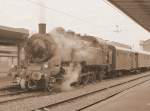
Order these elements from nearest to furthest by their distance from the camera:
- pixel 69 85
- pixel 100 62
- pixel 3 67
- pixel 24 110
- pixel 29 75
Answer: pixel 24 110 < pixel 29 75 < pixel 69 85 < pixel 100 62 < pixel 3 67

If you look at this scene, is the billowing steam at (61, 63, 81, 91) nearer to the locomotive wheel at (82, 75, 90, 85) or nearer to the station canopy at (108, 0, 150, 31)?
the locomotive wheel at (82, 75, 90, 85)

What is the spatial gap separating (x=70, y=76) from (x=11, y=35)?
7.41 m

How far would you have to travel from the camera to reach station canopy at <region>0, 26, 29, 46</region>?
25.1 m

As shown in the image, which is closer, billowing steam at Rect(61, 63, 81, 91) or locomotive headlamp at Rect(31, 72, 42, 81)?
locomotive headlamp at Rect(31, 72, 42, 81)

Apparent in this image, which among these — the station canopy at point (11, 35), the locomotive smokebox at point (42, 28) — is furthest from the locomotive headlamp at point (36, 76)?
the station canopy at point (11, 35)

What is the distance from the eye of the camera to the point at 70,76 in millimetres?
21266

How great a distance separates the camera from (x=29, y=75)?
1966cm

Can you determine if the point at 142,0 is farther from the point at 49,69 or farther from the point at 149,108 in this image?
the point at 149,108

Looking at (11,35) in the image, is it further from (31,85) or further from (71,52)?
(31,85)

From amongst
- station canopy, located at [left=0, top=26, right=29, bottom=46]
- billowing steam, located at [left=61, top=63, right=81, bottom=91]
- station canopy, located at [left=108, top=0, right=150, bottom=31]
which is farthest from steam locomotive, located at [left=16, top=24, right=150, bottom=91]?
station canopy, located at [left=0, top=26, right=29, bottom=46]

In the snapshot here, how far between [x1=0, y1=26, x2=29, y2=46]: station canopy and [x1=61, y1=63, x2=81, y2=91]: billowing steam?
14.8 feet

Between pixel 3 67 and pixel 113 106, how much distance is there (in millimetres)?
18755

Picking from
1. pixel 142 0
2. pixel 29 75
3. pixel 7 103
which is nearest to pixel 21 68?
pixel 29 75

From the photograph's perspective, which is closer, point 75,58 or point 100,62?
point 75,58
